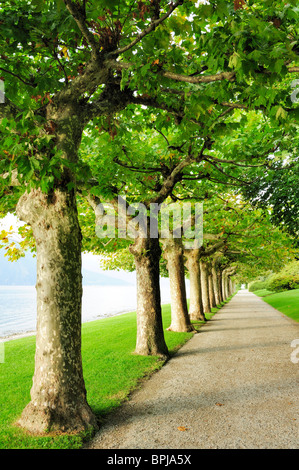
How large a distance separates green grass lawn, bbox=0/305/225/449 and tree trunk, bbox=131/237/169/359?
470mm

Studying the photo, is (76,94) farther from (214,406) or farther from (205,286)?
(205,286)

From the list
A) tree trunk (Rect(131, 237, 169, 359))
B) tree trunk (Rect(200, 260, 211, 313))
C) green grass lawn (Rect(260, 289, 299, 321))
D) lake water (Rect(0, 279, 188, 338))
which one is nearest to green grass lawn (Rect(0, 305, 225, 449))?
tree trunk (Rect(131, 237, 169, 359))

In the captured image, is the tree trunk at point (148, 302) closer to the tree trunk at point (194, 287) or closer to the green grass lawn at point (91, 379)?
the green grass lawn at point (91, 379)

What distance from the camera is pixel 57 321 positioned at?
5.08 meters

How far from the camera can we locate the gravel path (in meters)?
4.60

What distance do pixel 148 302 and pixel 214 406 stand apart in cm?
463

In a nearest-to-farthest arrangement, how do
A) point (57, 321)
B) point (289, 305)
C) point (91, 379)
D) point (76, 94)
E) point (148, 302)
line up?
1. point (57, 321)
2. point (76, 94)
3. point (91, 379)
4. point (148, 302)
5. point (289, 305)

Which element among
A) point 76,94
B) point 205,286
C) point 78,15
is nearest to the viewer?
point 78,15

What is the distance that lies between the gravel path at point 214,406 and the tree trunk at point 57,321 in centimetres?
68

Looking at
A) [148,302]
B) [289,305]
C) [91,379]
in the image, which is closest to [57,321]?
[91,379]

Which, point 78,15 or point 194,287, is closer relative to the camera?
point 78,15

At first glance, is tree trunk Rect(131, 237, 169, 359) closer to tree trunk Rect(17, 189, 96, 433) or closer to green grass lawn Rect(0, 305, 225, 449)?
green grass lawn Rect(0, 305, 225, 449)

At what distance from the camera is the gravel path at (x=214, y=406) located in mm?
4598
